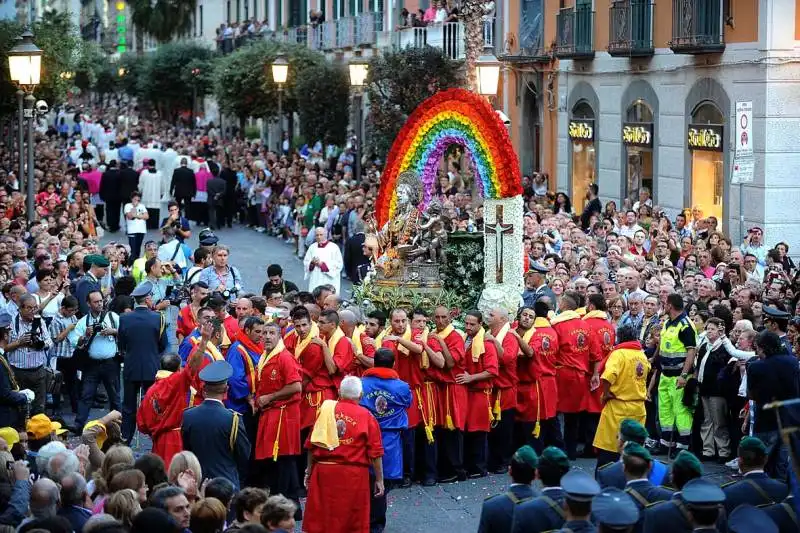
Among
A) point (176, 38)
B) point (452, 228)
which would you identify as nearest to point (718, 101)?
point (452, 228)

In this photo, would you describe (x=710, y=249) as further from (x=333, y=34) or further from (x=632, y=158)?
(x=333, y=34)

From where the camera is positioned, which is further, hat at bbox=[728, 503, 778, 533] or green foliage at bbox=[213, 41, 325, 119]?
green foliage at bbox=[213, 41, 325, 119]

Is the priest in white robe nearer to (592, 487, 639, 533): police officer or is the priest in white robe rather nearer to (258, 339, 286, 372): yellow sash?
(258, 339, 286, 372): yellow sash

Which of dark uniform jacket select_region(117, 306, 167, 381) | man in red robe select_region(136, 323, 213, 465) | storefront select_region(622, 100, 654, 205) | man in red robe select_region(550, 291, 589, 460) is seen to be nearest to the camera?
man in red robe select_region(136, 323, 213, 465)

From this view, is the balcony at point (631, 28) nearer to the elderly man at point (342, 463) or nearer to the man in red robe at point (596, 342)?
the man in red robe at point (596, 342)

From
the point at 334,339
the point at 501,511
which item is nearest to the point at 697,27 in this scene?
the point at 334,339

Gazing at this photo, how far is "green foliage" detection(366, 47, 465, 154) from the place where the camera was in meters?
33.2

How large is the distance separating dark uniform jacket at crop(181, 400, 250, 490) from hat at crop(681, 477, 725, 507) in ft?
13.3

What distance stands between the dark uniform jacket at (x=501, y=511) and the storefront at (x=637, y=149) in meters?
20.1

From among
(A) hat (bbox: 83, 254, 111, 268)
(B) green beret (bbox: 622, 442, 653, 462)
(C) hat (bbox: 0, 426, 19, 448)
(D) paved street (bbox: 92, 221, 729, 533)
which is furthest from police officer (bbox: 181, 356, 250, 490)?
(A) hat (bbox: 83, 254, 111, 268)

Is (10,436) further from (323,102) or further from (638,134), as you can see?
(323,102)

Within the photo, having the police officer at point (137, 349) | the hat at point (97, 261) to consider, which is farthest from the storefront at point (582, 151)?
the police officer at point (137, 349)

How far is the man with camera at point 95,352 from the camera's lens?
644 inches

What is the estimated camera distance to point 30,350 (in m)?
15.5
